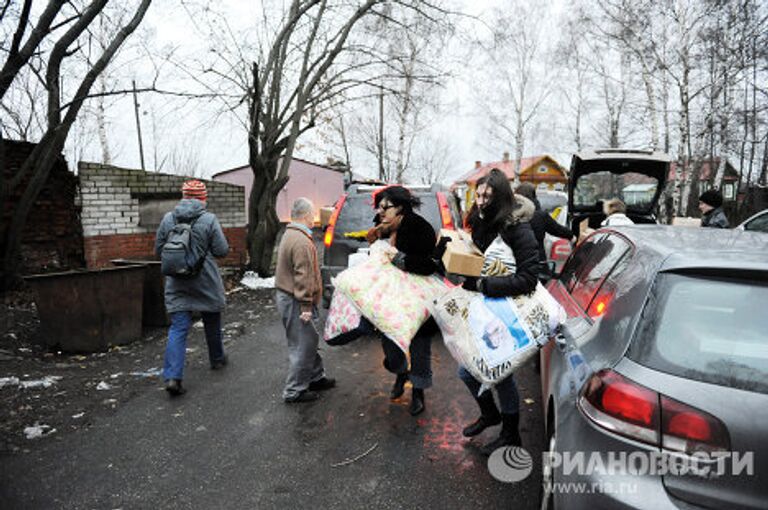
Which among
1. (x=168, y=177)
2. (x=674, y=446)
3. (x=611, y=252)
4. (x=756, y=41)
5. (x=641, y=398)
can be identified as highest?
(x=756, y=41)

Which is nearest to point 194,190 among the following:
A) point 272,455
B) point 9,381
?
point 9,381

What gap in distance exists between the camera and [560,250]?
7582 mm

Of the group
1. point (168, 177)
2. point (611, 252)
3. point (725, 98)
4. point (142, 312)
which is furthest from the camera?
point (725, 98)

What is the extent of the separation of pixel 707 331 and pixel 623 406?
0.44 m

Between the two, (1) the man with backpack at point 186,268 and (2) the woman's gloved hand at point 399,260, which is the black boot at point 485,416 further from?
(1) the man with backpack at point 186,268

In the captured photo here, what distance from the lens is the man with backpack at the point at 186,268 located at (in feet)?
14.1

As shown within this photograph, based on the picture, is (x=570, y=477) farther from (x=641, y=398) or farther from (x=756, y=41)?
(x=756, y=41)

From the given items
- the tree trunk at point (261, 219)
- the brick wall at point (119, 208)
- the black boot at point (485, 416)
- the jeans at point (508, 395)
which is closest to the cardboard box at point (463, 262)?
the jeans at point (508, 395)

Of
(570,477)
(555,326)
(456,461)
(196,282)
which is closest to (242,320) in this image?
(196,282)

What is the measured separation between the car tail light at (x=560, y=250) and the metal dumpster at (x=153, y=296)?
19.0 ft

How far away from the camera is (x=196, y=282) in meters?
4.48

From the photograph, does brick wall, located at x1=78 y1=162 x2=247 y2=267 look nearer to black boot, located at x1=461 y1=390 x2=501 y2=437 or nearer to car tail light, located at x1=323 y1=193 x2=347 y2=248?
car tail light, located at x1=323 y1=193 x2=347 y2=248

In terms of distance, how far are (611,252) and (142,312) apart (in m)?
5.61

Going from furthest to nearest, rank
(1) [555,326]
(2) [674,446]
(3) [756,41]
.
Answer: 1. (3) [756,41]
2. (1) [555,326]
3. (2) [674,446]
